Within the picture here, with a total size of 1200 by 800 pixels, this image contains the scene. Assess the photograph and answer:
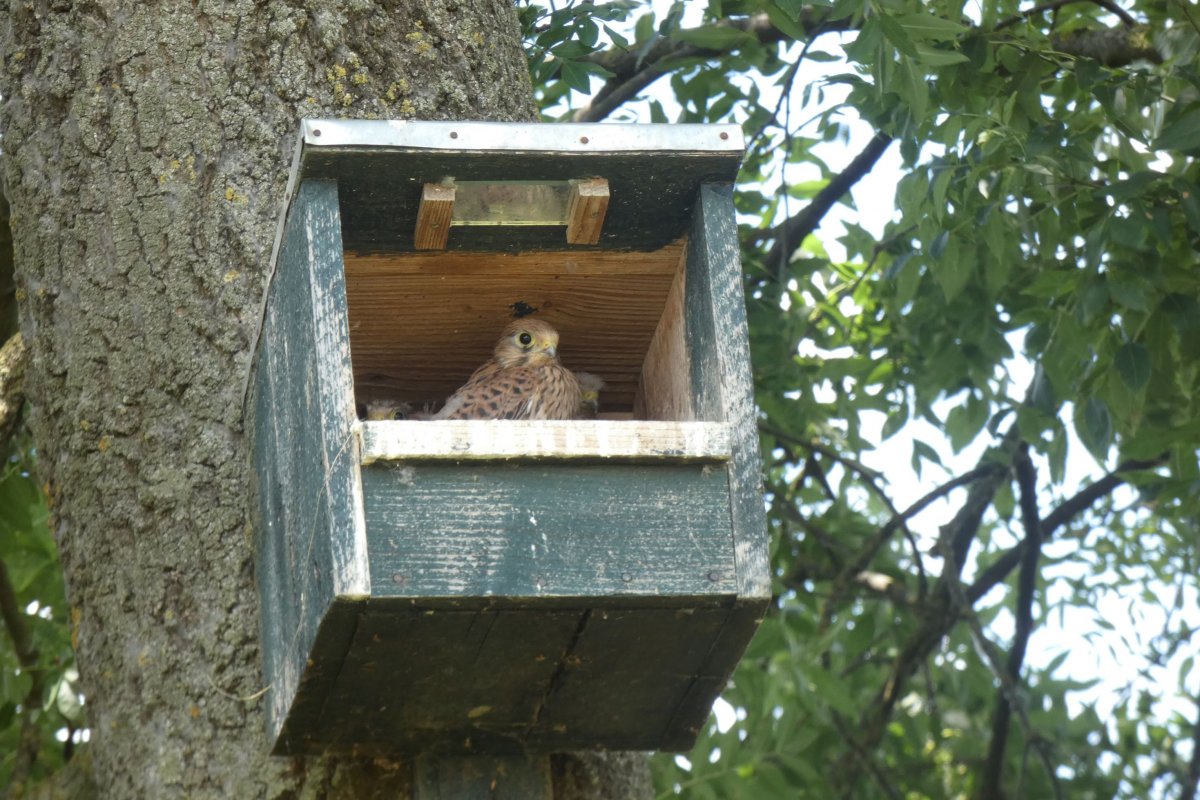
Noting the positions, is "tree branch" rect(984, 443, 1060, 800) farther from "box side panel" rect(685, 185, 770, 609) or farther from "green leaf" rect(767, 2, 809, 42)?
"box side panel" rect(685, 185, 770, 609)

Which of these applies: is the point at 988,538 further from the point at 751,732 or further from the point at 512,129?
the point at 512,129

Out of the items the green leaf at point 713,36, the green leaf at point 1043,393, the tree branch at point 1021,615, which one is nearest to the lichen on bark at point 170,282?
the green leaf at point 713,36

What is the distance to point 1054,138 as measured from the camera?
3447 millimetres

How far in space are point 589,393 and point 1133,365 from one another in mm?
1300

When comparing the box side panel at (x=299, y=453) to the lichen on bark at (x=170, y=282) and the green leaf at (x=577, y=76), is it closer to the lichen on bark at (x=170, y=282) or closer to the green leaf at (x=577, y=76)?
the lichen on bark at (x=170, y=282)

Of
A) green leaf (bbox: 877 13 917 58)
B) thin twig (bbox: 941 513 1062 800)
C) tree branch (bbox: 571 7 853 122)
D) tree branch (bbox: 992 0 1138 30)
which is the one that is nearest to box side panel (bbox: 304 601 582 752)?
green leaf (bbox: 877 13 917 58)

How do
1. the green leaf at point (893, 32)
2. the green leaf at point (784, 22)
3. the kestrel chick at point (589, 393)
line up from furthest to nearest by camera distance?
1. the green leaf at point (784, 22)
2. the kestrel chick at point (589, 393)
3. the green leaf at point (893, 32)

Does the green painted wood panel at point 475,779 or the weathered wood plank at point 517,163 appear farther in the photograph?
the green painted wood panel at point 475,779

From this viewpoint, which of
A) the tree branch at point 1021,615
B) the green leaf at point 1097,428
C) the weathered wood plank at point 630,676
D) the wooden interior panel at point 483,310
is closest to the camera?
the weathered wood plank at point 630,676

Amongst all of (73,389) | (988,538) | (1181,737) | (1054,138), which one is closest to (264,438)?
(73,389)

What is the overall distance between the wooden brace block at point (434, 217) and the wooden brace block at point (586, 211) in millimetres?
186

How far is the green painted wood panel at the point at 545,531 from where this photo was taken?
6.41ft

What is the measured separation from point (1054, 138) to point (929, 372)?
1.49m

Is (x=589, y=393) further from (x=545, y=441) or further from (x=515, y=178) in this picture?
(x=545, y=441)
